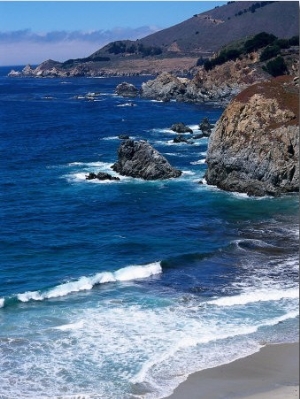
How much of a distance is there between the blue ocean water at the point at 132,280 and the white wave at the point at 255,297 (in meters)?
0.07

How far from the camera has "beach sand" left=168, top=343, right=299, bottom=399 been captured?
27.6 meters

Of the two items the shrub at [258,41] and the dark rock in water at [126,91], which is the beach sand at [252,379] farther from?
the dark rock in water at [126,91]

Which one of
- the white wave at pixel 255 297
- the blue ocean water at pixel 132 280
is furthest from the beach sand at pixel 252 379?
the white wave at pixel 255 297

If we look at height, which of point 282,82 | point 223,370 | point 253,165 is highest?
point 282,82

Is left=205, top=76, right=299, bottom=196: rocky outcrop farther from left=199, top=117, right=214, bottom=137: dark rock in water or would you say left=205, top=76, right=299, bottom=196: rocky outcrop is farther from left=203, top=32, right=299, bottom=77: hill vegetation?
→ left=203, top=32, right=299, bottom=77: hill vegetation

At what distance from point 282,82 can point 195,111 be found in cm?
6538

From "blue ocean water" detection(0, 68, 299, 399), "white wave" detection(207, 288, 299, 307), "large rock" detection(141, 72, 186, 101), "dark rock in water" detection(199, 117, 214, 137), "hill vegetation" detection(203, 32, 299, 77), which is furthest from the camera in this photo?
"large rock" detection(141, 72, 186, 101)

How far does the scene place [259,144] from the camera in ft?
203

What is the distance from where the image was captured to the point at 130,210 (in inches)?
2292

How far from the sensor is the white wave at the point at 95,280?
129 feet

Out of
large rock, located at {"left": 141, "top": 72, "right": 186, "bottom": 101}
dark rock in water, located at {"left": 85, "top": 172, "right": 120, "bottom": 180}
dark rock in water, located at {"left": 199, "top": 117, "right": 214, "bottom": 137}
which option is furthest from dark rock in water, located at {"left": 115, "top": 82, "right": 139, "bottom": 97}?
dark rock in water, located at {"left": 85, "top": 172, "right": 120, "bottom": 180}

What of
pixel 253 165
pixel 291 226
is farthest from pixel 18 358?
pixel 253 165

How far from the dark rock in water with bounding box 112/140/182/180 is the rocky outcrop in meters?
5.42

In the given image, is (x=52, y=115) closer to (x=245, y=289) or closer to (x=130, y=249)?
(x=130, y=249)
